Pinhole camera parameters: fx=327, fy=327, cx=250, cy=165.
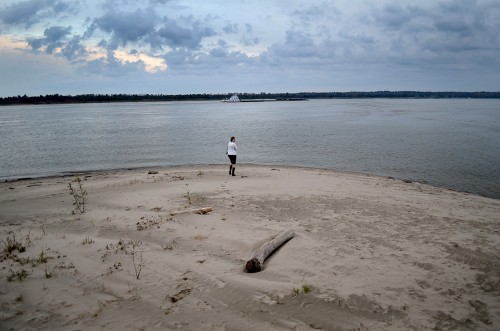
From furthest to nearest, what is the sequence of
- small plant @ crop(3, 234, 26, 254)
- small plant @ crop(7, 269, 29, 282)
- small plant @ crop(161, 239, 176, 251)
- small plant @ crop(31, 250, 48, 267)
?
small plant @ crop(161, 239, 176, 251)
small plant @ crop(3, 234, 26, 254)
small plant @ crop(31, 250, 48, 267)
small plant @ crop(7, 269, 29, 282)

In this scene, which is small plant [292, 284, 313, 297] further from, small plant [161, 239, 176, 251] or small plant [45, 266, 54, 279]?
small plant [45, 266, 54, 279]

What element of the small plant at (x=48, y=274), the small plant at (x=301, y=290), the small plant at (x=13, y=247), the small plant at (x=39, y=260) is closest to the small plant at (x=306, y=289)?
the small plant at (x=301, y=290)

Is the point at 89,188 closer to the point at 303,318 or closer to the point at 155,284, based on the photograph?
the point at 155,284

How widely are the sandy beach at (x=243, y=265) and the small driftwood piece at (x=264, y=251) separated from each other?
178 millimetres

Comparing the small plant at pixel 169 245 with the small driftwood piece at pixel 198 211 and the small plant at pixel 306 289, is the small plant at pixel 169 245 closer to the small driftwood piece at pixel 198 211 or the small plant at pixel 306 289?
the small driftwood piece at pixel 198 211

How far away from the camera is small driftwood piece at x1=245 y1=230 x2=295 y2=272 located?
7.63 metres

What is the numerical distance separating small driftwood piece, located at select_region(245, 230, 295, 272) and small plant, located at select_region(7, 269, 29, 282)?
4.78 meters

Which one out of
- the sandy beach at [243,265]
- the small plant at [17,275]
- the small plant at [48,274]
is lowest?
the sandy beach at [243,265]

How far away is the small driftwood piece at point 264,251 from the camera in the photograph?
7626 mm

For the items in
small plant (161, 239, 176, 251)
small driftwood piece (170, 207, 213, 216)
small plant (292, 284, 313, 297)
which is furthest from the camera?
small driftwood piece (170, 207, 213, 216)

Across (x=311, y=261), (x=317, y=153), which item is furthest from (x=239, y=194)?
(x=317, y=153)

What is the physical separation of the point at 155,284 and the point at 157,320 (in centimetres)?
120

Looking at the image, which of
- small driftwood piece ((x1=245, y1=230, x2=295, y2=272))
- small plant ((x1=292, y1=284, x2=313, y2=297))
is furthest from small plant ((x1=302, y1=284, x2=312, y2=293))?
small driftwood piece ((x1=245, y1=230, x2=295, y2=272))

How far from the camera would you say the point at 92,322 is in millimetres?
5707
